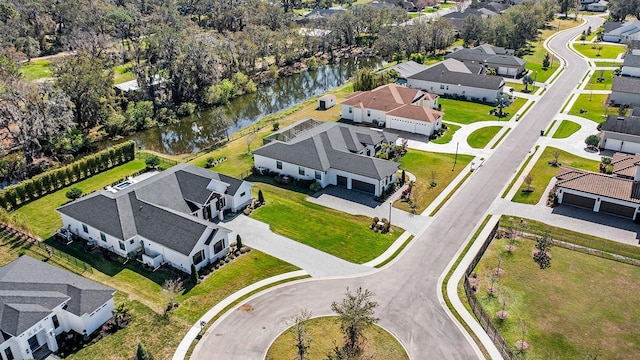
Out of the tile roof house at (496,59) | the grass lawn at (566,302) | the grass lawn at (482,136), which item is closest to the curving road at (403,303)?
the grass lawn at (566,302)

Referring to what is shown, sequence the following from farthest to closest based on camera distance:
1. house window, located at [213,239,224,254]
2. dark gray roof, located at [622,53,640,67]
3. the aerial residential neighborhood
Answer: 1. dark gray roof, located at [622,53,640,67]
2. house window, located at [213,239,224,254]
3. the aerial residential neighborhood

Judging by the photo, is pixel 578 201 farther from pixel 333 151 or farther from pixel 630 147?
pixel 333 151

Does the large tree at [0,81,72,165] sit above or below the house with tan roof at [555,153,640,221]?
above

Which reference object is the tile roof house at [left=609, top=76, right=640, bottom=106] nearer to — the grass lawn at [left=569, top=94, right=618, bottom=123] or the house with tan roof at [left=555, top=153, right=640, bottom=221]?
the grass lawn at [left=569, top=94, right=618, bottom=123]

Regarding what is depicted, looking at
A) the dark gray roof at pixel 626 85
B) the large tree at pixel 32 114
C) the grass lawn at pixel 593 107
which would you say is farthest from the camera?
the dark gray roof at pixel 626 85

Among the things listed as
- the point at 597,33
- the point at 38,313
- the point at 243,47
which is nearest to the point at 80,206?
the point at 38,313

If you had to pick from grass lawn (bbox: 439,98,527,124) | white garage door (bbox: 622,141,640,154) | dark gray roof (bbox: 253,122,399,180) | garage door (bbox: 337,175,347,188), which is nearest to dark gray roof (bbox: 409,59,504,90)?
grass lawn (bbox: 439,98,527,124)

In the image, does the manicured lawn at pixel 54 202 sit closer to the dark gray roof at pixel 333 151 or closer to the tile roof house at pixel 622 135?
the dark gray roof at pixel 333 151
